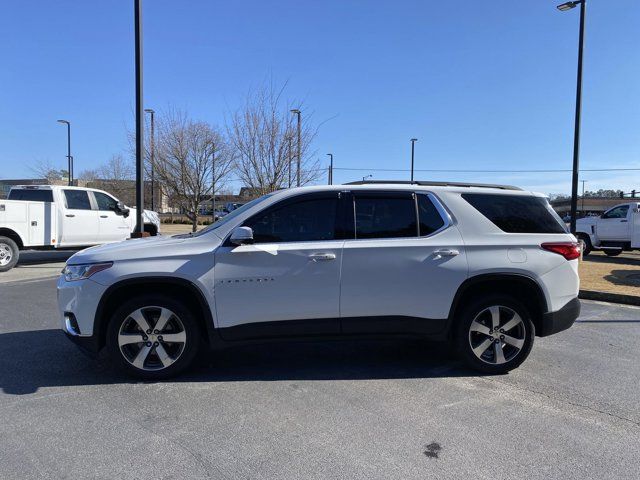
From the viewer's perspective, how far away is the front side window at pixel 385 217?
4504 millimetres

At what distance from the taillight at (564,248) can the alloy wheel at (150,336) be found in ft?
11.5

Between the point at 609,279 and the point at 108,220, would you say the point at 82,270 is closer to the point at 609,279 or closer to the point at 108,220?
the point at 108,220

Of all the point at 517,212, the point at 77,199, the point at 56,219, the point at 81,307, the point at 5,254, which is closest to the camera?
the point at 81,307

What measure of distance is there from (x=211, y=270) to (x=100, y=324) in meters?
1.10

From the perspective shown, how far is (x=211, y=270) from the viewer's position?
4.21 meters

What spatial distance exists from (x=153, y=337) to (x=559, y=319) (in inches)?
150

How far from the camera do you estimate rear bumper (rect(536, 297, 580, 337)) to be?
4645mm

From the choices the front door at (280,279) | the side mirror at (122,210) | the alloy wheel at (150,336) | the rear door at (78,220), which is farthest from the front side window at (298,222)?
the side mirror at (122,210)

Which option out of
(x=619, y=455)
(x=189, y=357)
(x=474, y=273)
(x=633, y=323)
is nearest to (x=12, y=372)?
(x=189, y=357)

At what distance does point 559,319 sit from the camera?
184 inches

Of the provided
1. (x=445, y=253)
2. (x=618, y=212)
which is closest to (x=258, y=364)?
(x=445, y=253)

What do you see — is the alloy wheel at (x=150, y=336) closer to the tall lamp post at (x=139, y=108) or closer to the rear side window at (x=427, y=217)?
the rear side window at (x=427, y=217)

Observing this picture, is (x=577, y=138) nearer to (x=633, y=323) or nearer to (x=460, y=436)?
(x=633, y=323)

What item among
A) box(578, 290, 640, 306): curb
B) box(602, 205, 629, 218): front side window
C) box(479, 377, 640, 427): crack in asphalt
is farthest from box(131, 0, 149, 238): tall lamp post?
box(602, 205, 629, 218): front side window
